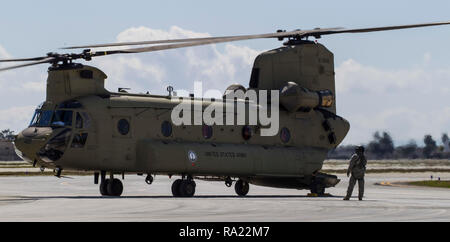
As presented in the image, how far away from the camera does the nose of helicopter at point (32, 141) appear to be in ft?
90.0

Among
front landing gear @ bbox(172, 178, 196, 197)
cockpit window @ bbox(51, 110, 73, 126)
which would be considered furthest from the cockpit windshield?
front landing gear @ bbox(172, 178, 196, 197)

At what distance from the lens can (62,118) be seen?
1104 inches

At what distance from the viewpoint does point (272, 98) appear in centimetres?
3428

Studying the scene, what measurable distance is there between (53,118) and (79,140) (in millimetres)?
1234

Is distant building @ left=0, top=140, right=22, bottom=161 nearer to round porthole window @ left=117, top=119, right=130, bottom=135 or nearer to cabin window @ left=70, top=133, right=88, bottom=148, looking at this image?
round porthole window @ left=117, top=119, right=130, bottom=135

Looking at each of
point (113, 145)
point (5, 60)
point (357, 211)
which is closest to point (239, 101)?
point (113, 145)

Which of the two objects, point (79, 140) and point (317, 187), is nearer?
point (79, 140)

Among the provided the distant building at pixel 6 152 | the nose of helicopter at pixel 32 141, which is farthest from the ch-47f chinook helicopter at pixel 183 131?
the distant building at pixel 6 152

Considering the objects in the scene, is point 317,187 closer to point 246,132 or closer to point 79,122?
point 246,132

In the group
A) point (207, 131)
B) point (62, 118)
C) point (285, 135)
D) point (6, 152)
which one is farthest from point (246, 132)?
point (6, 152)

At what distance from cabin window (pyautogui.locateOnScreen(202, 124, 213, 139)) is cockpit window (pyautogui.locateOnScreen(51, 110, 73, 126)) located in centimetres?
566

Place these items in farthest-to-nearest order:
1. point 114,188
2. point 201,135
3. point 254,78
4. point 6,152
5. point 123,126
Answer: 1. point 6,152
2. point 254,78
3. point 201,135
4. point 114,188
5. point 123,126
